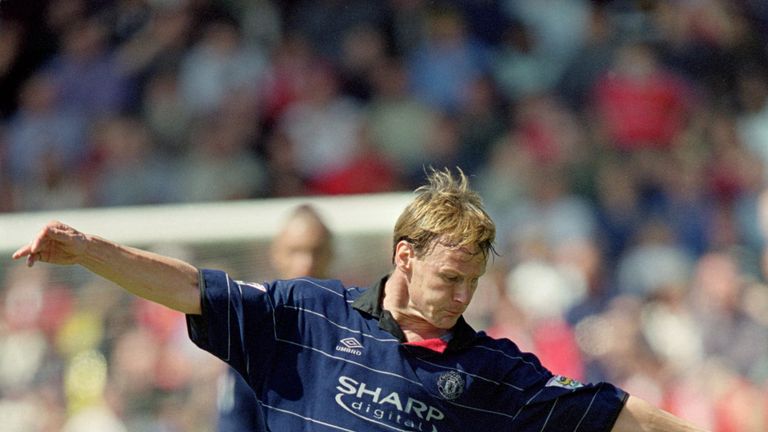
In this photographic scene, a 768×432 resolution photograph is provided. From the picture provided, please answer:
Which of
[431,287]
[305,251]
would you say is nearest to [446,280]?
[431,287]

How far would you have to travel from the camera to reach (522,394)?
4051mm

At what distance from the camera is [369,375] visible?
401 centimetres

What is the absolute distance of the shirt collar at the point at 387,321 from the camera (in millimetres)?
4047

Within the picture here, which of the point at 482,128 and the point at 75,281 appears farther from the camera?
the point at 482,128

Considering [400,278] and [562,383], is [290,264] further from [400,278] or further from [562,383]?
[562,383]

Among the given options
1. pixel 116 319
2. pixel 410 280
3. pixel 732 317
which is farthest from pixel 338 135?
pixel 410 280

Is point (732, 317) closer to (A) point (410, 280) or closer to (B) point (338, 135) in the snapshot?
(B) point (338, 135)

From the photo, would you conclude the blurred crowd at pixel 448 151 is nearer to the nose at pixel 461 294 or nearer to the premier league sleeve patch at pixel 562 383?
the premier league sleeve patch at pixel 562 383

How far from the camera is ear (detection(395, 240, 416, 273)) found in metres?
4.03

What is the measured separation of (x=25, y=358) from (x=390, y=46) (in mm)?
4046

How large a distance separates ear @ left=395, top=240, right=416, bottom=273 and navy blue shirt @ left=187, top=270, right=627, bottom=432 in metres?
0.16

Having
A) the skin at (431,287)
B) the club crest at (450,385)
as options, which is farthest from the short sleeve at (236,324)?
the club crest at (450,385)

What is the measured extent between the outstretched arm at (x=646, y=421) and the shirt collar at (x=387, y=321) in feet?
1.69

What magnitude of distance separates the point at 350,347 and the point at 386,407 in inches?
8.4
